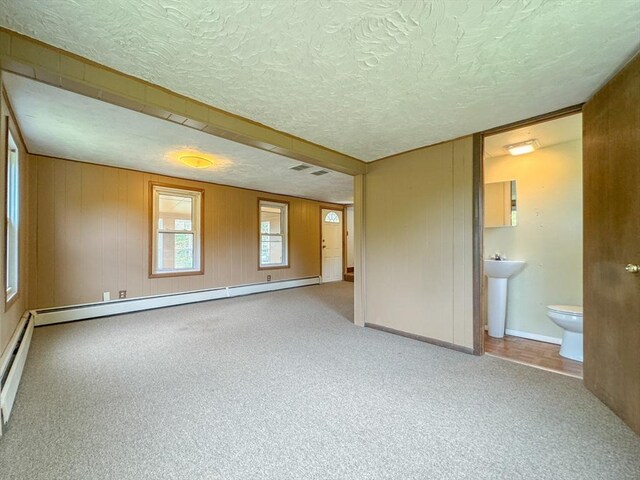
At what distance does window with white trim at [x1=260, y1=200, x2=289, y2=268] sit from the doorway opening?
1.22m

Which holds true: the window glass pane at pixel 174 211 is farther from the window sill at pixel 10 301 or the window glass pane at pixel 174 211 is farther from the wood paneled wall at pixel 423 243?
the wood paneled wall at pixel 423 243

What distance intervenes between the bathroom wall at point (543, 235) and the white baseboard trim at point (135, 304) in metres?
4.52

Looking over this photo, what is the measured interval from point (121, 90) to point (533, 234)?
162 inches

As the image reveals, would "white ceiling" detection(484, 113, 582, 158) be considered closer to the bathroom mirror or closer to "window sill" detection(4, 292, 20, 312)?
the bathroom mirror

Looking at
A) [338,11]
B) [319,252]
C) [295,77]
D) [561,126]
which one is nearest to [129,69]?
[295,77]

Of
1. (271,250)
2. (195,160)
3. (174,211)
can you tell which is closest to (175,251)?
(174,211)

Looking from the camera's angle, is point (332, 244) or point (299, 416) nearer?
point (299, 416)

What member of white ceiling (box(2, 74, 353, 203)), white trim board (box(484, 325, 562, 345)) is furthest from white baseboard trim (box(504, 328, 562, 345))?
white ceiling (box(2, 74, 353, 203))

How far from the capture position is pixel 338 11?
133 centimetres

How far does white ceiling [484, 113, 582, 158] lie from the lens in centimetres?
255

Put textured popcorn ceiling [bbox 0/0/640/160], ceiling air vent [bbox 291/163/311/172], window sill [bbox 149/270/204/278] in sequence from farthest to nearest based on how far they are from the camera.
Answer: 1. window sill [bbox 149/270/204/278]
2. ceiling air vent [bbox 291/163/311/172]
3. textured popcorn ceiling [bbox 0/0/640/160]

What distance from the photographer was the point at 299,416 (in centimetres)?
172

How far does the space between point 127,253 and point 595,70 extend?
5.49 meters

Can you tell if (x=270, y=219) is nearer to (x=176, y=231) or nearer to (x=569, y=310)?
(x=176, y=231)
